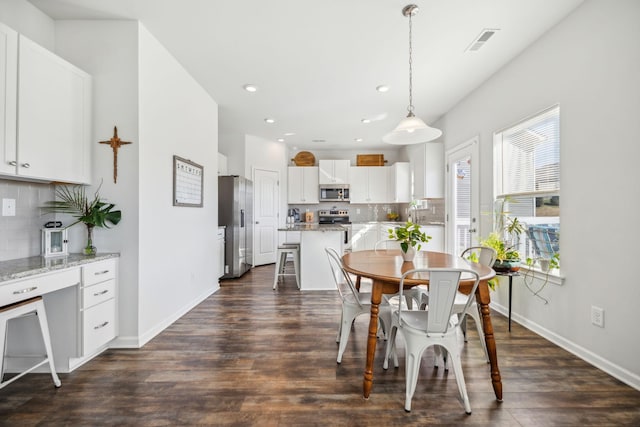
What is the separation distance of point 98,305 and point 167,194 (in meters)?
1.11

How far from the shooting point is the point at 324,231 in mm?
4270

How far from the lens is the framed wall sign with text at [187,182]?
3.00 meters

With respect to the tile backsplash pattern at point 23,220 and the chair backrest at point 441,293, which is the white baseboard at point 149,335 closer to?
the tile backsplash pattern at point 23,220

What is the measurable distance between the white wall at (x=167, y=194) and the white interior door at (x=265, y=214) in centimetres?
213

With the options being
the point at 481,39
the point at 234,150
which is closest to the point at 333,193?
the point at 234,150

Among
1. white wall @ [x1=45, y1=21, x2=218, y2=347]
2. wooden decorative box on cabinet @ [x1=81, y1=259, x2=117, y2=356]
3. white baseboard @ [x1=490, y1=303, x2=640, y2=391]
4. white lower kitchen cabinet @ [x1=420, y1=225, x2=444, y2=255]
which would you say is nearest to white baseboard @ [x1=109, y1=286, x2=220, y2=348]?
white wall @ [x1=45, y1=21, x2=218, y2=347]

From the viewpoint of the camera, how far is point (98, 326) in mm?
2178

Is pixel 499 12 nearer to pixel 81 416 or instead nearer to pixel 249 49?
pixel 249 49

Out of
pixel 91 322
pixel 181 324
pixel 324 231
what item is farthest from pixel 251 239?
pixel 91 322

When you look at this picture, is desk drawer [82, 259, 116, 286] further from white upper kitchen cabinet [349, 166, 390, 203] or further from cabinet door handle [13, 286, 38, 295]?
white upper kitchen cabinet [349, 166, 390, 203]

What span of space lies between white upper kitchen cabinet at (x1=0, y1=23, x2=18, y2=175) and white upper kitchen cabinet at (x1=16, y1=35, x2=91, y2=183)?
3 cm

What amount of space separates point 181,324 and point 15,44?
248 centimetres

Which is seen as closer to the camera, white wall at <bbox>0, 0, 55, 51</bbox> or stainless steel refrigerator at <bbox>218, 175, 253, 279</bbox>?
white wall at <bbox>0, 0, 55, 51</bbox>

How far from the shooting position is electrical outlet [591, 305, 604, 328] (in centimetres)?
209
